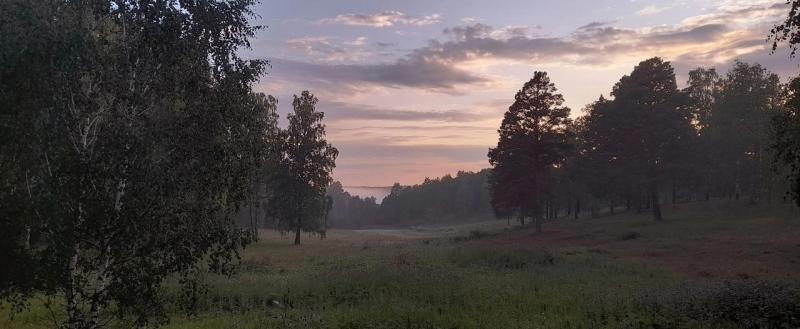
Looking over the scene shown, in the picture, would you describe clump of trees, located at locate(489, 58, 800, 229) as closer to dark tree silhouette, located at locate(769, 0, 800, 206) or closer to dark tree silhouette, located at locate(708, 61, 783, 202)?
dark tree silhouette, located at locate(708, 61, 783, 202)

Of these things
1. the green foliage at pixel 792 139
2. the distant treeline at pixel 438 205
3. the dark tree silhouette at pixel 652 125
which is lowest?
the distant treeline at pixel 438 205

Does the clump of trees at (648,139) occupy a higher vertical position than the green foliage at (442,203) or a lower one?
higher

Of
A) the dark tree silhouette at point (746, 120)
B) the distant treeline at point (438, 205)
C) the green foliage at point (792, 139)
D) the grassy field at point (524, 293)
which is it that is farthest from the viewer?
the distant treeline at point (438, 205)

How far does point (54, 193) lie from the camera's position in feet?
27.0

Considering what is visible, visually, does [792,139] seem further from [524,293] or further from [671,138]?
[671,138]

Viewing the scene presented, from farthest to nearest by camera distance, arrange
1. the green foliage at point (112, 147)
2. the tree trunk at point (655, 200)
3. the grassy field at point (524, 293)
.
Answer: the tree trunk at point (655, 200) < the grassy field at point (524, 293) < the green foliage at point (112, 147)

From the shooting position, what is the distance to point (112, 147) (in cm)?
866

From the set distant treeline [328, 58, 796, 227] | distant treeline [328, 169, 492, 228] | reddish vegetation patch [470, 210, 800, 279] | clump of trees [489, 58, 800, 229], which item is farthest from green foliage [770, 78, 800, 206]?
distant treeline [328, 169, 492, 228]

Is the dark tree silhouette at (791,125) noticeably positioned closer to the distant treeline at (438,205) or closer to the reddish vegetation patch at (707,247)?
the reddish vegetation patch at (707,247)

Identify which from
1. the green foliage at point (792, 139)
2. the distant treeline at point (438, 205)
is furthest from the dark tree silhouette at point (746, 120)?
the distant treeline at point (438, 205)

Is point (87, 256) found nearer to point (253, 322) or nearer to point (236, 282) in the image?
point (253, 322)

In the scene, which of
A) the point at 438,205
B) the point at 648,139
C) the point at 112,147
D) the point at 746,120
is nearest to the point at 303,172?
the point at 648,139

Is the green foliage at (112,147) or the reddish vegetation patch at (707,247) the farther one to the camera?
the reddish vegetation patch at (707,247)

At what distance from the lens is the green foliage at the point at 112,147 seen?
8492mm
